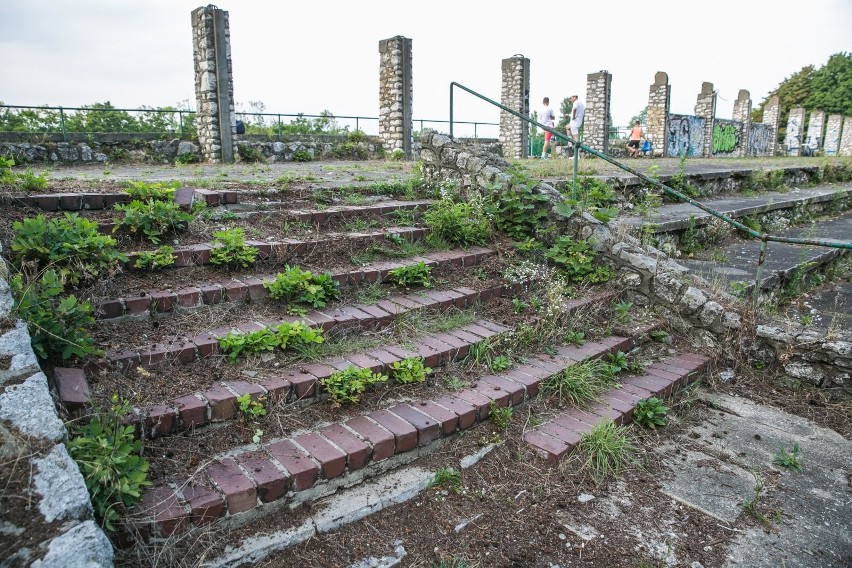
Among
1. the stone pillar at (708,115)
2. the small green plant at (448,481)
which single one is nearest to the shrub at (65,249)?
the small green plant at (448,481)

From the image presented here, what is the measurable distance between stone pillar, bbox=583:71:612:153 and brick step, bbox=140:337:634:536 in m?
16.8

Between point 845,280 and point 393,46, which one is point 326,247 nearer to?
point 845,280

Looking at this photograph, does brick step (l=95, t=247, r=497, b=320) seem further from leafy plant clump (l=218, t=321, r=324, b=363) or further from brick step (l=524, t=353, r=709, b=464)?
brick step (l=524, t=353, r=709, b=464)

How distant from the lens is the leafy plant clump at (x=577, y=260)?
179 inches

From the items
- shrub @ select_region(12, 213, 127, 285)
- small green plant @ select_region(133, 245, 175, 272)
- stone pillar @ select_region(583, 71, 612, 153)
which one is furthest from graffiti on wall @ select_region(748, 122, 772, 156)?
shrub @ select_region(12, 213, 127, 285)

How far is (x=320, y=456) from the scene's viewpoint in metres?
2.34

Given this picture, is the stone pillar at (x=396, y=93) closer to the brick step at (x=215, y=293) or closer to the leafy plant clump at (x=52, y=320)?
the brick step at (x=215, y=293)

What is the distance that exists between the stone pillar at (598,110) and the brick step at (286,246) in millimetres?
15319

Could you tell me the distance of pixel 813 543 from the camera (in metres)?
2.39

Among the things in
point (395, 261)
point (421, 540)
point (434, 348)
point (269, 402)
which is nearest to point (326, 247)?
point (395, 261)

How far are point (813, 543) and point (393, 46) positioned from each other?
42.5 feet

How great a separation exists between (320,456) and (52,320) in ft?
4.28

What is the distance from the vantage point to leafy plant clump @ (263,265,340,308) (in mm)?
3367

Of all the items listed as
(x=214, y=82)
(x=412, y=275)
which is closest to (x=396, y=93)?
(x=214, y=82)
